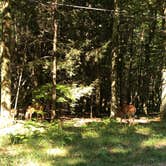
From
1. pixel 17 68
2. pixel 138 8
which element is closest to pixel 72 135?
pixel 17 68

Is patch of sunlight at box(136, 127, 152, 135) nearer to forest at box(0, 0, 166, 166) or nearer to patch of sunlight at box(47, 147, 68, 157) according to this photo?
forest at box(0, 0, 166, 166)

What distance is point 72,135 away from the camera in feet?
55.2

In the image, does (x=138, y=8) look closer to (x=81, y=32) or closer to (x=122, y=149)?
(x=81, y=32)

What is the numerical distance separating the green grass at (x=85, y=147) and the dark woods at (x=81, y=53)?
3885 mm

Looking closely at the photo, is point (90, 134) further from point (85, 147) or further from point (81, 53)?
point (81, 53)

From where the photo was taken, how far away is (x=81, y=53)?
29766 mm

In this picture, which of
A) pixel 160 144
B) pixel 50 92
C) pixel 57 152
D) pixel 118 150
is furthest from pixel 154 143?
pixel 50 92

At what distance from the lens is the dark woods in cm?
2573

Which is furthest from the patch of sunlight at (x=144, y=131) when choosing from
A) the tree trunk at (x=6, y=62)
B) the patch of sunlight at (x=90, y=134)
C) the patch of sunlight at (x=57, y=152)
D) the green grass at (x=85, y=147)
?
the tree trunk at (x=6, y=62)

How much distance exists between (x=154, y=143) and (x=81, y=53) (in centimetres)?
1535

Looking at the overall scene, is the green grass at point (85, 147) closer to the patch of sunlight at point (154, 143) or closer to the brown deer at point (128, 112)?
the patch of sunlight at point (154, 143)

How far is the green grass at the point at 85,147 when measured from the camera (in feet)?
40.4

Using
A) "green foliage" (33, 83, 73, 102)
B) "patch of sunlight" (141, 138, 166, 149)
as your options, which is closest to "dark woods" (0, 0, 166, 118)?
"green foliage" (33, 83, 73, 102)

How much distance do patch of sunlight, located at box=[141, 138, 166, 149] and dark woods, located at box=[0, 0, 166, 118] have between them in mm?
6938
